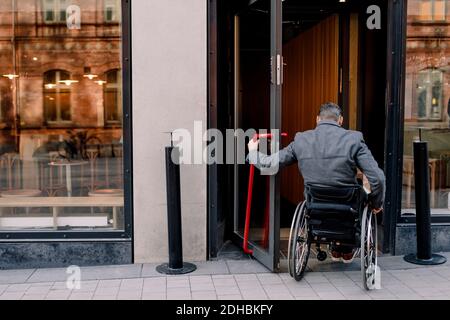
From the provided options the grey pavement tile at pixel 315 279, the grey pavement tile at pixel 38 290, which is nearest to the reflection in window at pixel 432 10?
the grey pavement tile at pixel 315 279

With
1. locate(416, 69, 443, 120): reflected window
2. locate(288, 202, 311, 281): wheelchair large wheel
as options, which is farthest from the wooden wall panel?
locate(288, 202, 311, 281): wheelchair large wheel

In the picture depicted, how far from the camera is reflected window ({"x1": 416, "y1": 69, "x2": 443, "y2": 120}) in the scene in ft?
18.4

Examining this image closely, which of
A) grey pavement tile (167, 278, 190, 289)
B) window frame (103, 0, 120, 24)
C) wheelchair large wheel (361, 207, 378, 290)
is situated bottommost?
grey pavement tile (167, 278, 190, 289)

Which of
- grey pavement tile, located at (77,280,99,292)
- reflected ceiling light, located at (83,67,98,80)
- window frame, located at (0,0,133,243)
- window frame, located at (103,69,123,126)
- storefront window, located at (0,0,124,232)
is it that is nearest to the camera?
grey pavement tile, located at (77,280,99,292)

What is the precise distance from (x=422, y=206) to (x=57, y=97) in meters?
3.87

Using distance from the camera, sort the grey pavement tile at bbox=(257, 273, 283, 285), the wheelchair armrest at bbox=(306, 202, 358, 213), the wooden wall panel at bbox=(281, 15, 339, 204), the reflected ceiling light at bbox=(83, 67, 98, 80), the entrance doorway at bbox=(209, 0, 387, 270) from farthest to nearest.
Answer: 1. the wooden wall panel at bbox=(281, 15, 339, 204)
2. the reflected ceiling light at bbox=(83, 67, 98, 80)
3. the entrance doorway at bbox=(209, 0, 387, 270)
4. the grey pavement tile at bbox=(257, 273, 283, 285)
5. the wheelchair armrest at bbox=(306, 202, 358, 213)

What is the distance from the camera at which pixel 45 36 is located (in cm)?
575

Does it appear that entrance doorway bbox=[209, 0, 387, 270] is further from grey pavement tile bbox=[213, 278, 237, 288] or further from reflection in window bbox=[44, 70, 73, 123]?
reflection in window bbox=[44, 70, 73, 123]

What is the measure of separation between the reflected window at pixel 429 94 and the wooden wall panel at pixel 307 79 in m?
1.32

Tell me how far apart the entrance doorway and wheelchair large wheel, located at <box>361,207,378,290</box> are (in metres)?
0.82

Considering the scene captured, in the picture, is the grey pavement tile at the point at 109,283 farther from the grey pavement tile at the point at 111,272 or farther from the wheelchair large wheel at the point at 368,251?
the wheelchair large wheel at the point at 368,251

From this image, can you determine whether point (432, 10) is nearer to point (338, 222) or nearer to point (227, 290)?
point (338, 222)

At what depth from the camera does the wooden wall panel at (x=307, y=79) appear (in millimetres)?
6992
